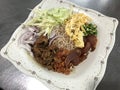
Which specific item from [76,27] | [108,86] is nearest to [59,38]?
[76,27]

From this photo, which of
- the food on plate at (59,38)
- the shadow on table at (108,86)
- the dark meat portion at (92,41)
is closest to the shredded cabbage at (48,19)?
the food on plate at (59,38)

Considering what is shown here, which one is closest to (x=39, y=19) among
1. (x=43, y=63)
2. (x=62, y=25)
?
(x=62, y=25)

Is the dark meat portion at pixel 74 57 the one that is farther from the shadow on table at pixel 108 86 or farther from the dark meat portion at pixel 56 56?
the shadow on table at pixel 108 86

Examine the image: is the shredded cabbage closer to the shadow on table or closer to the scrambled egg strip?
the scrambled egg strip

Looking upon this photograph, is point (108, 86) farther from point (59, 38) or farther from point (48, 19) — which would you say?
point (48, 19)

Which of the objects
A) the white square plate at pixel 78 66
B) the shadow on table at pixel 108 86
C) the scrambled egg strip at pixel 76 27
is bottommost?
the shadow on table at pixel 108 86

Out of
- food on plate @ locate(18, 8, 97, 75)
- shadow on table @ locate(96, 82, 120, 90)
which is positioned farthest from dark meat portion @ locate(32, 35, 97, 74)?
shadow on table @ locate(96, 82, 120, 90)
